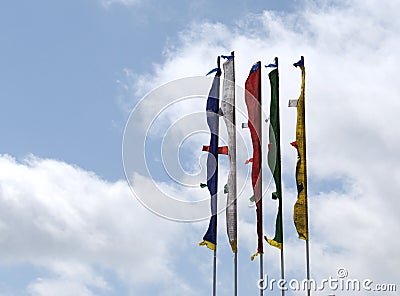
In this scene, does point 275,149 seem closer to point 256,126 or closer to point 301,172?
point 256,126

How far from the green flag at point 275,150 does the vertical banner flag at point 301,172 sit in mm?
863

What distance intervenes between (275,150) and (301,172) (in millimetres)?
1728

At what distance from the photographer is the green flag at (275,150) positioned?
4250cm

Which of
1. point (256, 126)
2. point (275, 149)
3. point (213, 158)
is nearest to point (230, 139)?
point (213, 158)

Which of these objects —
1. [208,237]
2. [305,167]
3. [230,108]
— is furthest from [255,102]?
[208,237]

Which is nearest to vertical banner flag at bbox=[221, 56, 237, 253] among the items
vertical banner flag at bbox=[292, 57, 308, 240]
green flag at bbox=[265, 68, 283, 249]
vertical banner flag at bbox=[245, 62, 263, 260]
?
vertical banner flag at bbox=[245, 62, 263, 260]

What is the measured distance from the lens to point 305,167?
142ft

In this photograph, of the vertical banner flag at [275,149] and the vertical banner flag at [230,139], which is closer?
the vertical banner flag at [275,149]

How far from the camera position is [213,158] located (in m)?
44.2

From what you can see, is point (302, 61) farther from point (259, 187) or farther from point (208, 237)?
point (208, 237)

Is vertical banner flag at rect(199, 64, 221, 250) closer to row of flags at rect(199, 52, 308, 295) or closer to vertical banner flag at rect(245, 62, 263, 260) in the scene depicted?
row of flags at rect(199, 52, 308, 295)

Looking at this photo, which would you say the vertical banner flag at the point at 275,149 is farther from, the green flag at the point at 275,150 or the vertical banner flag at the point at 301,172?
the vertical banner flag at the point at 301,172

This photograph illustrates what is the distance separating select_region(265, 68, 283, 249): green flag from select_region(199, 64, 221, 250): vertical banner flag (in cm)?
281

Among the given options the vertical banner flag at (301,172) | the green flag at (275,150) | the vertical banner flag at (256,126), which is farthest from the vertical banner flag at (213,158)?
the vertical banner flag at (301,172)
